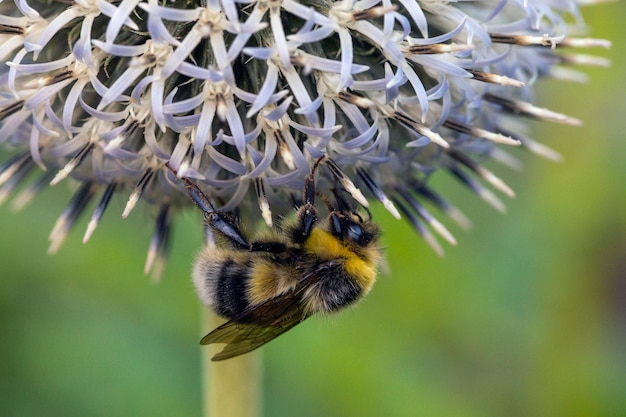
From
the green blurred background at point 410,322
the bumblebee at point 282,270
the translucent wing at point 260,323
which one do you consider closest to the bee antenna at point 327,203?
the bumblebee at point 282,270

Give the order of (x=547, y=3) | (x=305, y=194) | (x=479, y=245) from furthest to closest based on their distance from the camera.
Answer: (x=479, y=245) < (x=547, y=3) < (x=305, y=194)

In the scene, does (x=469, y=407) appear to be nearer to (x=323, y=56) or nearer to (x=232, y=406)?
(x=232, y=406)

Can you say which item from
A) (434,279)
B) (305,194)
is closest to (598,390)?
(434,279)

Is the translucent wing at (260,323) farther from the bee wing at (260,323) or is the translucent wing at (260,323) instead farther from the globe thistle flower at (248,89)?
the globe thistle flower at (248,89)

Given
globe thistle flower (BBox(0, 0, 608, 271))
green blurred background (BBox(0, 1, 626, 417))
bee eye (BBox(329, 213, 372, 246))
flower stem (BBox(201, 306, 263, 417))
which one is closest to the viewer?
globe thistle flower (BBox(0, 0, 608, 271))

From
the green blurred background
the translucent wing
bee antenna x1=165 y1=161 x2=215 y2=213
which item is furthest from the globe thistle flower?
the green blurred background

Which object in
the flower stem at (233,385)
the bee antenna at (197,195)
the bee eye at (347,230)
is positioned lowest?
the flower stem at (233,385)

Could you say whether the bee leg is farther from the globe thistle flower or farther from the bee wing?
the bee wing
